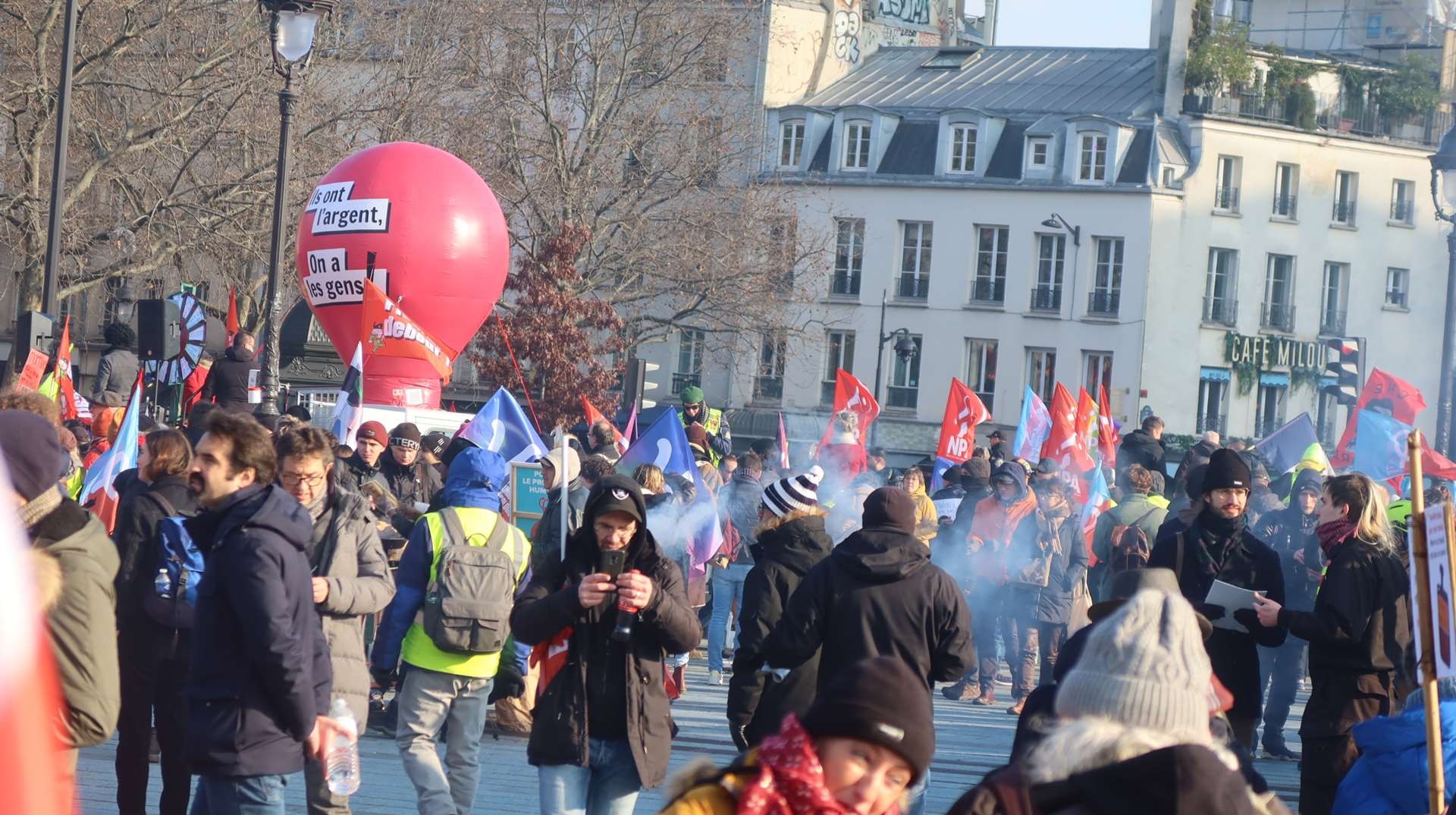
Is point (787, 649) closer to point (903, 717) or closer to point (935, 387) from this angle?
point (903, 717)

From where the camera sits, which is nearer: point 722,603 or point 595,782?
point 595,782

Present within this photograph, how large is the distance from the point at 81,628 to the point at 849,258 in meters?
51.6

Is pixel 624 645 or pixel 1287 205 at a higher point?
pixel 1287 205

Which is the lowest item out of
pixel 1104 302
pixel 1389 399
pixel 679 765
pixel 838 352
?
pixel 679 765

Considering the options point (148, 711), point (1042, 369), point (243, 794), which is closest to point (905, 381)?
point (1042, 369)

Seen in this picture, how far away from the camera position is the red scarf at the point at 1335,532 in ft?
24.1

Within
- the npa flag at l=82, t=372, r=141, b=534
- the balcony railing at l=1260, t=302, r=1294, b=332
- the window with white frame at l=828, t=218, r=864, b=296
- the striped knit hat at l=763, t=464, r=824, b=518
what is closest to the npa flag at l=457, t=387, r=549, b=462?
the npa flag at l=82, t=372, r=141, b=534

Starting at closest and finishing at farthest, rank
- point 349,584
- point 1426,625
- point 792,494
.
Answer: point 1426,625
point 349,584
point 792,494

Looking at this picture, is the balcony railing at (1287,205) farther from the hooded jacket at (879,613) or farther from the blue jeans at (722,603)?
the hooded jacket at (879,613)

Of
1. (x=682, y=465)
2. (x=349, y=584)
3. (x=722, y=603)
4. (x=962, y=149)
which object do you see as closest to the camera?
(x=349, y=584)

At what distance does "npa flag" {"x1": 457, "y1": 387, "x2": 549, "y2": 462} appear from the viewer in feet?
44.8

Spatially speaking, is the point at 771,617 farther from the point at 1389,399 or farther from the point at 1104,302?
the point at 1104,302

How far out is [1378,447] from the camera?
17.2 meters

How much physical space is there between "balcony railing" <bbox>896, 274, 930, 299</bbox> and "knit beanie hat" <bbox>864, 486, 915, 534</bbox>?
47.9m
